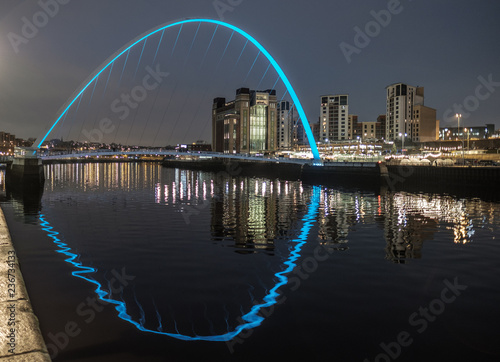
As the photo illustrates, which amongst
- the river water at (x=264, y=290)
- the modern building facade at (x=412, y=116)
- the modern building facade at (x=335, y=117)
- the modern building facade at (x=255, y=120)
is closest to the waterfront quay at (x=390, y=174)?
Answer: the river water at (x=264, y=290)

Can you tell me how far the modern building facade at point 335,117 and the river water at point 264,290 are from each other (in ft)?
557

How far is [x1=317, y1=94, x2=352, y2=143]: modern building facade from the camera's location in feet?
611

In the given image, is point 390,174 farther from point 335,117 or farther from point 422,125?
point 335,117

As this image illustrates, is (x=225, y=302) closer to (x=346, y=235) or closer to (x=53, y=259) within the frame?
(x=53, y=259)

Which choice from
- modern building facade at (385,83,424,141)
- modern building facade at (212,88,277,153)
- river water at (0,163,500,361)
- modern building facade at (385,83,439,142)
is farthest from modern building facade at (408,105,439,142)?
river water at (0,163,500,361)

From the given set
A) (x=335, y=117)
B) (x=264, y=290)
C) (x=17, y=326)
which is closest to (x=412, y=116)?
(x=335, y=117)

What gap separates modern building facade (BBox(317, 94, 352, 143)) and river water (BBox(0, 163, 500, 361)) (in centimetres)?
16965

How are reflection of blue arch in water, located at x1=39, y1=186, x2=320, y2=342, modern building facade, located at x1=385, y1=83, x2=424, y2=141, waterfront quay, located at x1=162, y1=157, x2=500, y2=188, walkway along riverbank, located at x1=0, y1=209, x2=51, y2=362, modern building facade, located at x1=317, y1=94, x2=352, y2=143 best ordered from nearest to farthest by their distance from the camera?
1. walkway along riverbank, located at x1=0, y1=209, x2=51, y2=362
2. reflection of blue arch in water, located at x1=39, y1=186, x2=320, y2=342
3. waterfront quay, located at x1=162, y1=157, x2=500, y2=188
4. modern building facade, located at x1=385, y1=83, x2=424, y2=141
5. modern building facade, located at x1=317, y1=94, x2=352, y2=143

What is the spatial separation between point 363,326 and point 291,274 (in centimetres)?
394

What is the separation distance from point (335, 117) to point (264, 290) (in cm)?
18672

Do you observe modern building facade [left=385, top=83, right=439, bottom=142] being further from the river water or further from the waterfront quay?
the river water

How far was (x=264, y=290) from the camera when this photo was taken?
34.6 ft

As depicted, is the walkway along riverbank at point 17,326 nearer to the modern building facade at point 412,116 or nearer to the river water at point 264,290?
the river water at point 264,290

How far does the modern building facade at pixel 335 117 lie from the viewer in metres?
186
